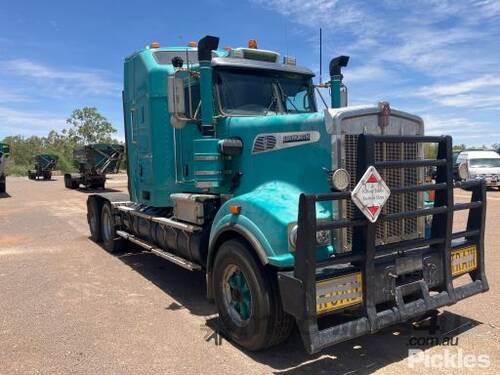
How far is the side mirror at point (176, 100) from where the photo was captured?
5.03 m

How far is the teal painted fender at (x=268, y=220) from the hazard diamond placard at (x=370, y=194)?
523 millimetres

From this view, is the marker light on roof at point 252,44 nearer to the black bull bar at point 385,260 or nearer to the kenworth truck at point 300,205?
the kenworth truck at point 300,205

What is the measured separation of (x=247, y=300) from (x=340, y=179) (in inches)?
57.9

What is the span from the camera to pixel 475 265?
456 cm

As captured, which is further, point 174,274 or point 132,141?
point 132,141

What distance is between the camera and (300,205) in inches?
134

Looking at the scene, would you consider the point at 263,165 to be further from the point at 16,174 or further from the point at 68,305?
the point at 16,174

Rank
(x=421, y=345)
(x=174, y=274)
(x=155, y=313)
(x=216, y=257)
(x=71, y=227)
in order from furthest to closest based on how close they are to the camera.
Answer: (x=71, y=227) < (x=174, y=274) < (x=155, y=313) < (x=216, y=257) < (x=421, y=345)

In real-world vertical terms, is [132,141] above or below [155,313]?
above

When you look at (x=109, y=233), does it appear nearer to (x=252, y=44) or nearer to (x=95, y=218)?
(x=95, y=218)

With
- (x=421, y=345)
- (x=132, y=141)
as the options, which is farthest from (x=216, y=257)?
(x=132, y=141)

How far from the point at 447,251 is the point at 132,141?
5297mm

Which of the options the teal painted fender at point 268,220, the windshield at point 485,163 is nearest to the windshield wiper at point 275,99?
the teal painted fender at point 268,220

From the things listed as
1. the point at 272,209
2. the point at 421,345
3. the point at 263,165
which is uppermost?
the point at 263,165
